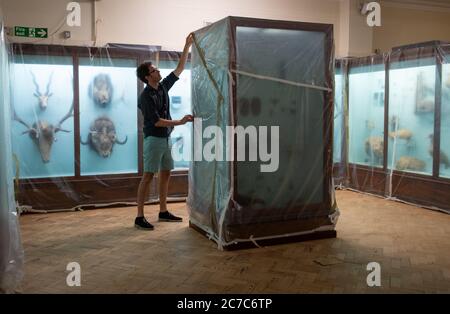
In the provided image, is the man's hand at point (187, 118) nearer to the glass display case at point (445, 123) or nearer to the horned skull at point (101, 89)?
the horned skull at point (101, 89)

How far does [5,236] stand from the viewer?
2.80 meters

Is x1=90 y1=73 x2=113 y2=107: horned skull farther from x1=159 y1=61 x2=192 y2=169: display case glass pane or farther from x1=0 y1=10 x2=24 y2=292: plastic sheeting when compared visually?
x1=0 y1=10 x2=24 y2=292: plastic sheeting

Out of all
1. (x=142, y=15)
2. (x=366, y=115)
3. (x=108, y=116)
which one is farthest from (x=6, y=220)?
(x=366, y=115)

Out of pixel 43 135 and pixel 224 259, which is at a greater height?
pixel 43 135

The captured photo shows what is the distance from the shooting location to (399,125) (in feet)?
18.3

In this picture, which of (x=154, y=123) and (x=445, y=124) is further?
(x=445, y=124)

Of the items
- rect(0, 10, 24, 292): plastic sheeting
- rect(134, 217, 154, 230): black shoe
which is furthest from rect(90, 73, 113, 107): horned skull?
rect(0, 10, 24, 292): plastic sheeting

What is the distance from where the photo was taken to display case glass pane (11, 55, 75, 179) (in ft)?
16.3

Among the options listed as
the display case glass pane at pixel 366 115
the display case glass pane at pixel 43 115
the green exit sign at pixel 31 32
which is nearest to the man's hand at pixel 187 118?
the display case glass pane at pixel 43 115

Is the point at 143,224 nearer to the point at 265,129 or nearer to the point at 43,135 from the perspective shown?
the point at 265,129

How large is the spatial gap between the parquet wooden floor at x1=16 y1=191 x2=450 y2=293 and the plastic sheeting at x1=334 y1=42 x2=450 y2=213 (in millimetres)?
647

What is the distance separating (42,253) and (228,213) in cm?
139

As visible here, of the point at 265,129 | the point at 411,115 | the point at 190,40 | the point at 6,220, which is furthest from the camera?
the point at 411,115

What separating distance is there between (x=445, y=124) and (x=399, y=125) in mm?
654
